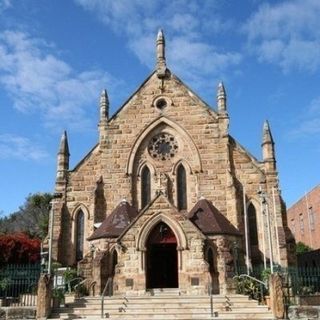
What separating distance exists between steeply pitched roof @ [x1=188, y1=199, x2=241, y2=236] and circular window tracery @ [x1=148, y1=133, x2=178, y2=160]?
4.09 meters

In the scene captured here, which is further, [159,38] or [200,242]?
[159,38]

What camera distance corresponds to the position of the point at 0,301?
65.5 feet

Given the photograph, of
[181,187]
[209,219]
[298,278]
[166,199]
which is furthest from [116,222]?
[298,278]

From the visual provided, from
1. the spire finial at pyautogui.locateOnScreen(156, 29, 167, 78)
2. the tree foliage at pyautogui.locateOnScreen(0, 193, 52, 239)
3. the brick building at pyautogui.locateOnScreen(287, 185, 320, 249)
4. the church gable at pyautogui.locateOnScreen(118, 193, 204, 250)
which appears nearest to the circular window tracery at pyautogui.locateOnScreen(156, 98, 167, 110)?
the spire finial at pyautogui.locateOnScreen(156, 29, 167, 78)

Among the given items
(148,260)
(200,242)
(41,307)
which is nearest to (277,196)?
(200,242)

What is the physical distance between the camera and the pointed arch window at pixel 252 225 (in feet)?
92.0

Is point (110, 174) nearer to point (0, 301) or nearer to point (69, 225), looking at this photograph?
point (69, 225)

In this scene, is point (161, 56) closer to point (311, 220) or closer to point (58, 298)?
point (58, 298)

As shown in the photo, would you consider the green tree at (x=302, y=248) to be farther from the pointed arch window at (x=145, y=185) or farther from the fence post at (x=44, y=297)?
the fence post at (x=44, y=297)

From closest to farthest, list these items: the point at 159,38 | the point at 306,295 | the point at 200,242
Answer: the point at 306,295 → the point at 200,242 → the point at 159,38

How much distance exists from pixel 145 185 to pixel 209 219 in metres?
5.61

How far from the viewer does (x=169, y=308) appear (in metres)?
19.9

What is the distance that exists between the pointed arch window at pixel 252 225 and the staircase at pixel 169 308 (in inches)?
285

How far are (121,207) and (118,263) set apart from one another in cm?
447
